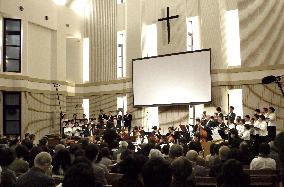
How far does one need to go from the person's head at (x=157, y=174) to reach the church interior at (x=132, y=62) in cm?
1155

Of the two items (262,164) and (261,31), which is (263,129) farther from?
(262,164)

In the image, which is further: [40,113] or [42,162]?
[40,113]

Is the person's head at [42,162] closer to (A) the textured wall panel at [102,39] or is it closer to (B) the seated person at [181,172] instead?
(B) the seated person at [181,172]

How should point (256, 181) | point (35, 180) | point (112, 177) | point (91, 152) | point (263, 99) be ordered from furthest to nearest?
point (263, 99) → point (91, 152) → point (112, 177) → point (256, 181) → point (35, 180)

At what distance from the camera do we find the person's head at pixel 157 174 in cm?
365

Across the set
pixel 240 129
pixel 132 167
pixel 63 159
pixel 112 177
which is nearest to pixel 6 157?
pixel 63 159

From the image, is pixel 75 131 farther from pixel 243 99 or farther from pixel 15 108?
pixel 243 99

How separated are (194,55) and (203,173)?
13255 millimetres

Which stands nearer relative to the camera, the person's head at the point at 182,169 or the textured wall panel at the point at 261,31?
the person's head at the point at 182,169

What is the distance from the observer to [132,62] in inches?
856

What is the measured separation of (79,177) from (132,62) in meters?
18.8

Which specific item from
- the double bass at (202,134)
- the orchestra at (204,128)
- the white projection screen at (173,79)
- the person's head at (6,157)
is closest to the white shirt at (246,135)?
the orchestra at (204,128)

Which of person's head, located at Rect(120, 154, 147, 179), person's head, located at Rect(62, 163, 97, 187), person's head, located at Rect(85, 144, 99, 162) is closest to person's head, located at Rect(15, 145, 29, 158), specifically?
person's head, located at Rect(85, 144, 99, 162)

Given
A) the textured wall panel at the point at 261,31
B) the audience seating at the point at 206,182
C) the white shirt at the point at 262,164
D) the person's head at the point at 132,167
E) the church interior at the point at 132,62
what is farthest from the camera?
the church interior at the point at 132,62
